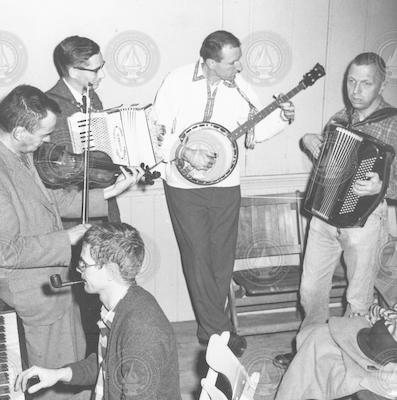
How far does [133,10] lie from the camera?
166 inches

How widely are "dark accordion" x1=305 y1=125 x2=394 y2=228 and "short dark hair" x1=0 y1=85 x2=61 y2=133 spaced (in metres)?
1.82

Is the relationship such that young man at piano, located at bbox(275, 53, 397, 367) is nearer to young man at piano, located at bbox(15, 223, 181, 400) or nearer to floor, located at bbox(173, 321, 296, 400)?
floor, located at bbox(173, 321, 296, 400)

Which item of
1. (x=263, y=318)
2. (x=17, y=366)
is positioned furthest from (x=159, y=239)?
(x=17, y=366)

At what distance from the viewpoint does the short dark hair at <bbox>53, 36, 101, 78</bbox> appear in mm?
3816

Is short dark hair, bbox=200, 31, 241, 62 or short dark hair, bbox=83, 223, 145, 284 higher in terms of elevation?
short dark hair, bbox=200, 31, 241, 62

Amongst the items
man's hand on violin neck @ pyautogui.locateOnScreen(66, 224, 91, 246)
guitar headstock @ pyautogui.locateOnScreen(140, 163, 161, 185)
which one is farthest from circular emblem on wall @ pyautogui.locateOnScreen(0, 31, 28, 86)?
man's hand on violin neck @ pyautogui.locateOnScreen(66, 224, 91, 246)

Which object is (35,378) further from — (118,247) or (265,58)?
(265,58)

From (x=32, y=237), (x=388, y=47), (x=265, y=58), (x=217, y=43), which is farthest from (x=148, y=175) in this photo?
(x=388, y=47)

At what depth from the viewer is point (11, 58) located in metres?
4.09

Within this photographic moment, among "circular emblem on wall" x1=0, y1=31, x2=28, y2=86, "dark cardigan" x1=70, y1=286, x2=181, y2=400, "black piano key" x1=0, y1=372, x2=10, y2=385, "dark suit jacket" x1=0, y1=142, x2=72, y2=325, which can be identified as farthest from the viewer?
"circular emblem on wall" x1=0, y1=31, x2=28, y2=86

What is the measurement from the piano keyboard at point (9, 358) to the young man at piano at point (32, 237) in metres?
0.30

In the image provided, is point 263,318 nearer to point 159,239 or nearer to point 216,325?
point 216,325

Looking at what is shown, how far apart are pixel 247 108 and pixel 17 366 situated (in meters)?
2.38

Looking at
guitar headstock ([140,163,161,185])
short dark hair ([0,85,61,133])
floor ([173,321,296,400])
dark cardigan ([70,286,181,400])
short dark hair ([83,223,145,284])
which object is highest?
short dark hair ([0,85,61,133])
